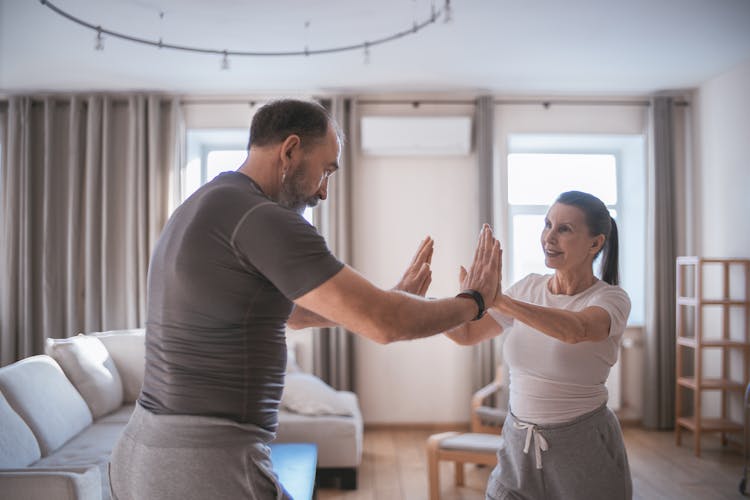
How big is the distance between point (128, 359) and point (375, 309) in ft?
11.7

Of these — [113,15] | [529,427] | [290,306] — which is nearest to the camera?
[290,306]

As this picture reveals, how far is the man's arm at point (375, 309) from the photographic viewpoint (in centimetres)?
100

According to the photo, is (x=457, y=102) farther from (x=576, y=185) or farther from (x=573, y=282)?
(x=573, y=282)

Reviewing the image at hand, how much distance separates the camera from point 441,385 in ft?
16.9

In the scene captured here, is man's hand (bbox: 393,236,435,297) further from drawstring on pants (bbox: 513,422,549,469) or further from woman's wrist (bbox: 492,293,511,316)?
drawstring on pants (bbox: 513,422,549,469)

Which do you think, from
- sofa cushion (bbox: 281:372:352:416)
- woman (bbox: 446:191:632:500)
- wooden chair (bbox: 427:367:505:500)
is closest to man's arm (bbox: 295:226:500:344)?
woman (bbox: 446:191:632:500)

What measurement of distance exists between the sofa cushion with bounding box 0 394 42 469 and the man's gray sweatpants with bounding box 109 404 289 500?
1801 mm

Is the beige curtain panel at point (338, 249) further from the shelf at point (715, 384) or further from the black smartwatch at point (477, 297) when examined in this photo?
the black smartwatch at point (477, 297)

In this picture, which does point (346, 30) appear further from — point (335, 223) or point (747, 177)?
point (747, 177)

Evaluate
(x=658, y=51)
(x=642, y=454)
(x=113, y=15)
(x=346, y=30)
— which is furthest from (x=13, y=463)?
(x=658, y=51)

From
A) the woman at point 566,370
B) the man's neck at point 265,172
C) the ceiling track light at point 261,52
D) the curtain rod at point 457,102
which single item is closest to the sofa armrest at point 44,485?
the woman at point 566,370

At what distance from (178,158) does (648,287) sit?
4022mm

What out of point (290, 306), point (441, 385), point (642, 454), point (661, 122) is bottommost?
point (642, 454)

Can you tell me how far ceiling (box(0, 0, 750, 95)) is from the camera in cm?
348
